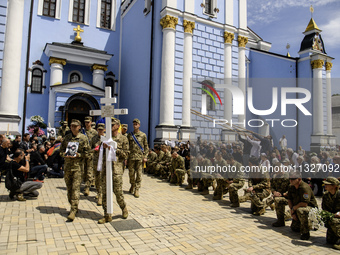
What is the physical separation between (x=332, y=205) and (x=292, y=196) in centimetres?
77

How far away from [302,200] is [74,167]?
488cm

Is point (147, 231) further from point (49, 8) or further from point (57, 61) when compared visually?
point (49, 8)

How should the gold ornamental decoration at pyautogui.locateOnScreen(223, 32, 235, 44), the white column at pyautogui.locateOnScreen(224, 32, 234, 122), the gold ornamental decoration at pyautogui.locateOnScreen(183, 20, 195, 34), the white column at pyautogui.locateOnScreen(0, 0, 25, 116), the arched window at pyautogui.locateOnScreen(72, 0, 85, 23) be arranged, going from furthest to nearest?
the arched window at pyautogui.locateOnScreen(72, 0, 85, 23) < the gold ornamental decoration at pyautogui.locateOnScreen(223, 32, 235, 44) < the white column at pyautogui.locateOnScreen(224, 32, 234, 122) < the gold ornamental decoration at pyautogui.locateOnScreen(183, 20, 195, 34) < the white column at pyautogui.locateOnScreen(0, 0, 25, 116)

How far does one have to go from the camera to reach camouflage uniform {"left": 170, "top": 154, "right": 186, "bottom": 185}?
1034 cm

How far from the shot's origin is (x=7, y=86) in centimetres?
1622

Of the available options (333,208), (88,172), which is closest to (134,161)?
(88,172)

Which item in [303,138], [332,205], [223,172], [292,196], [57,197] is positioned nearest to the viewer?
[332,205]

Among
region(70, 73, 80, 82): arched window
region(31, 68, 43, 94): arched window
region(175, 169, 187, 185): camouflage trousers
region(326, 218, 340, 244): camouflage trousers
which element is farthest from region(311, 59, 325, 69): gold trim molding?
region(326, 218, 340, 244): camouflage trousers

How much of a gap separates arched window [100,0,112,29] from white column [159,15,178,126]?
798cm

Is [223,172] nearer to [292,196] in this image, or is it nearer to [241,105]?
[292,196]

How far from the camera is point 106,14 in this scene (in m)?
23.5

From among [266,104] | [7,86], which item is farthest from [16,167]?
[266,104]

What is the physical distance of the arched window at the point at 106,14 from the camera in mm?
23312

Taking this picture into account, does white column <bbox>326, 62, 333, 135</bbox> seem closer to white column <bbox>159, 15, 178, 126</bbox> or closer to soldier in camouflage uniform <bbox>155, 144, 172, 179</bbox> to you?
white column <bbox>159, 15, 178, 126</bbox>
